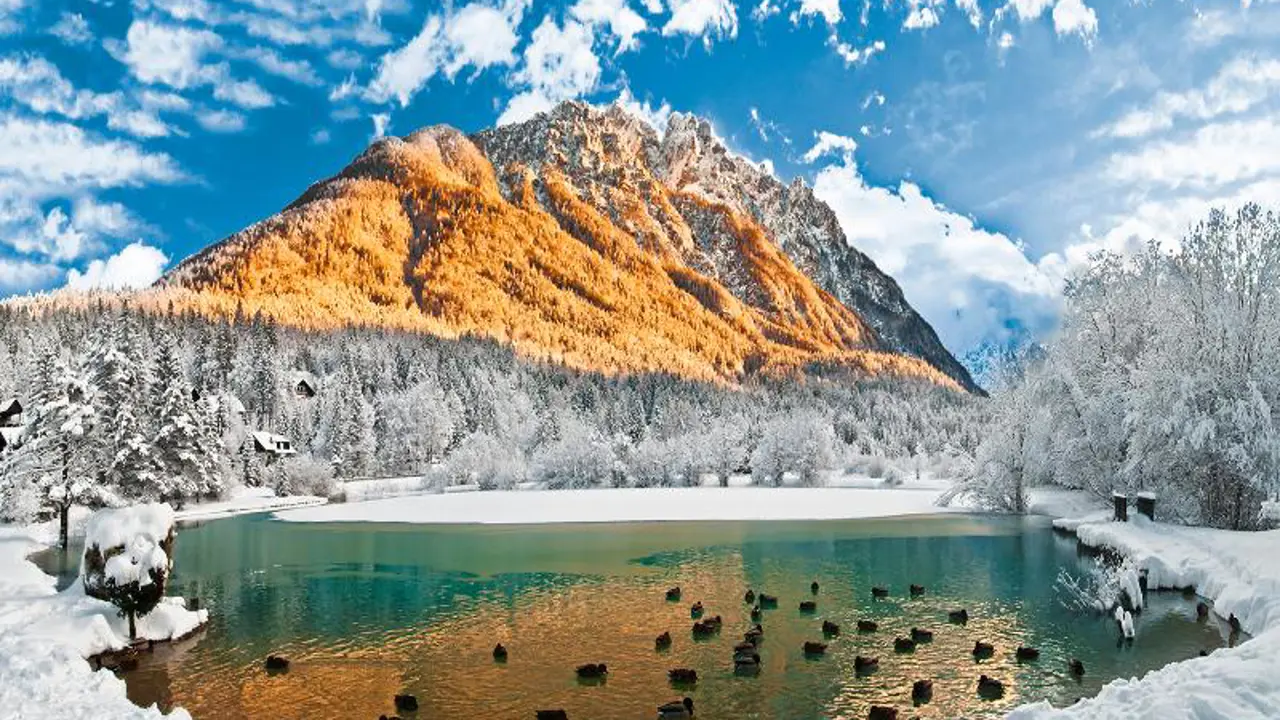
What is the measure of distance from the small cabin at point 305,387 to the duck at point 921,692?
5539 inches

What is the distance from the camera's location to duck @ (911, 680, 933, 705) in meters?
19.4

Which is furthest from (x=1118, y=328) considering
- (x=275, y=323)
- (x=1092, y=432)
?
(x=275, y=323)

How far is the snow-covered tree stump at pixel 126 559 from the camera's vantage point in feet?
81.0

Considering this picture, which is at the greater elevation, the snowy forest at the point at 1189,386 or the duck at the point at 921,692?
the snowy forest at the point at 1189,386

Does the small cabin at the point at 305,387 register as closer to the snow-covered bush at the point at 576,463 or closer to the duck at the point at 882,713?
the snow-covered bush at the point at 576,463

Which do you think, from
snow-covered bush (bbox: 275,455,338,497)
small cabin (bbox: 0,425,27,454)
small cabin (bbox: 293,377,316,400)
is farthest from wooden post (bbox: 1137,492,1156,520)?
small cabin (bbox: 293,377,316,400)

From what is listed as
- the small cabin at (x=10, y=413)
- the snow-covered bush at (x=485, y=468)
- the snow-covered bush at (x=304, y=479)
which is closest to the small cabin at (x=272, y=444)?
the snow-covered bush at (x=304, y=479)

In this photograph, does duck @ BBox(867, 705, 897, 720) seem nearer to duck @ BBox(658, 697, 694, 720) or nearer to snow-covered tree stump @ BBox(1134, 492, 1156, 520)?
duck @ BBox(658, 697, 694, 720)

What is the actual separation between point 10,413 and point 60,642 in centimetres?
6196

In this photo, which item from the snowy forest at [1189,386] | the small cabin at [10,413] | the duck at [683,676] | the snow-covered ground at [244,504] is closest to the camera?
the duck at [683,676]

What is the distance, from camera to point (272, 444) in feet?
371

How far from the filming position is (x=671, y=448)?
110688 mm

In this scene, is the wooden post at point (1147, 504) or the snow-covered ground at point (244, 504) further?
the snow-covered ground at point (244, 504)

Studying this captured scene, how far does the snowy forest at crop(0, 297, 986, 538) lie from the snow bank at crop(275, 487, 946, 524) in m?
13.3
